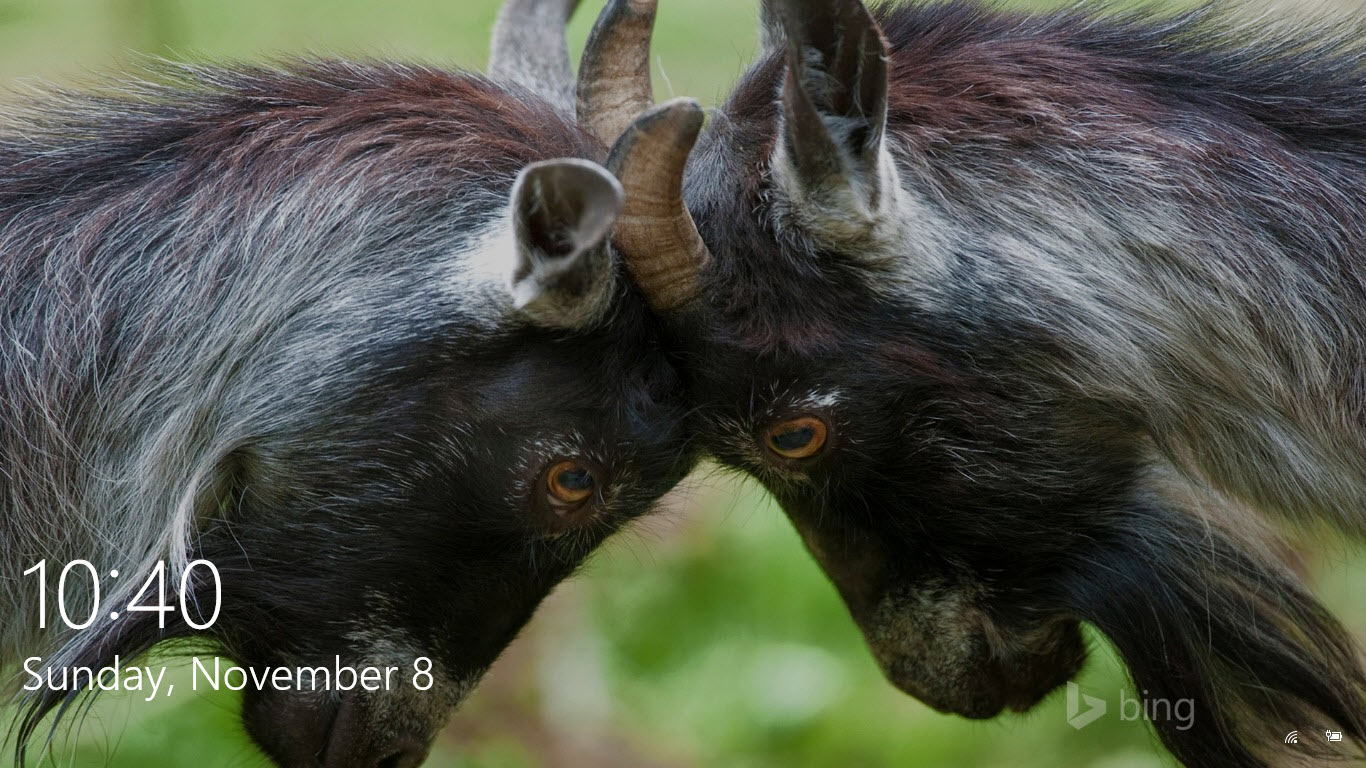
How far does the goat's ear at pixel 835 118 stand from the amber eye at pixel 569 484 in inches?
29.7

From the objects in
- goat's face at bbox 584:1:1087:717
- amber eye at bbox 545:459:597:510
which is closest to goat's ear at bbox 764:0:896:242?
goat's face at bbox 584:1:1087:717

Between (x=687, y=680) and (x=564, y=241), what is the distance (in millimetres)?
3869

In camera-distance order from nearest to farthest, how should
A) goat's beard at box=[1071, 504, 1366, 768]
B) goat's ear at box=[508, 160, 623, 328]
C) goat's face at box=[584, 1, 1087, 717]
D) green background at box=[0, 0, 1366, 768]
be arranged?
1. goat's ear at box=[508, 160, 623, 328]
2. goat's face at box=[584, 1, 1087, 717]
3. goat's beard at box=[1071, 504, 1366, 768]
4. green background at box=[0, 0, 1366, 768]

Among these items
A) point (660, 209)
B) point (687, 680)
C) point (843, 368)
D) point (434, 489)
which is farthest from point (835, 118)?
point (687, 680)

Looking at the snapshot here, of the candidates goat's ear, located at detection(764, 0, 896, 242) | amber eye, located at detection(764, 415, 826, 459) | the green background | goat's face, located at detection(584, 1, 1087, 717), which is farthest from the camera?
the green background

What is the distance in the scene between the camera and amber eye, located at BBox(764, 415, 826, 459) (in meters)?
3.40

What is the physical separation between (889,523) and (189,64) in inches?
83.3

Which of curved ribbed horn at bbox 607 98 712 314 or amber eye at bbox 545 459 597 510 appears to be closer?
curved ribbed horn at bbox 607 98 712 314

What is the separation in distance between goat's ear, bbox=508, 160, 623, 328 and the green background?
230 centimetres

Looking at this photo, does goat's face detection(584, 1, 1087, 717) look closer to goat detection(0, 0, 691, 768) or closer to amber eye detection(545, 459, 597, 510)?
goat detection(0, 0, 691, 768)

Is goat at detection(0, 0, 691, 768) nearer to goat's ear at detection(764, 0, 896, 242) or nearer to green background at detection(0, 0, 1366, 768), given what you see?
goat's ear at detection(764, 0, 896, 242)

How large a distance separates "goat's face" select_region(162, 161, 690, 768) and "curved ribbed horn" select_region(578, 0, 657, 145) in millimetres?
596

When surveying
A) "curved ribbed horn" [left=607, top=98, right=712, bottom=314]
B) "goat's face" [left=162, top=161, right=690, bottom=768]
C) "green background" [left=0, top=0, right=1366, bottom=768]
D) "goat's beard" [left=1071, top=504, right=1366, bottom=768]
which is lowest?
"green background" [left=0, top=0, right=1366, bottom=768]

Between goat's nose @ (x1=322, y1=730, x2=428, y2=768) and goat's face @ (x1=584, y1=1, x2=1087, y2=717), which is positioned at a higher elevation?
goat's face @ (x1=584, y1=1, x2=1087, y2=717)
